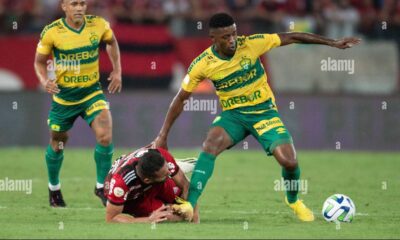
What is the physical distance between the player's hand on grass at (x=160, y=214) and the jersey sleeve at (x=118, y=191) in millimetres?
360

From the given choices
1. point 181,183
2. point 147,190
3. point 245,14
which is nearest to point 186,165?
point 181,183

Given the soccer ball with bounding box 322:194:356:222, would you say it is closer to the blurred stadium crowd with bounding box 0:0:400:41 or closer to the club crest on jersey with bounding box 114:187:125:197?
the club crest on jersey with bounding box 114:187:125:197

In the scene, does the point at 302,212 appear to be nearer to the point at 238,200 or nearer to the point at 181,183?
the point at 181,183

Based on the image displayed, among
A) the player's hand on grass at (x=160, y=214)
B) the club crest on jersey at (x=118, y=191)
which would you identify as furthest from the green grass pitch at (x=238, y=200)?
the club crest on jersey at (x=118, y=191)

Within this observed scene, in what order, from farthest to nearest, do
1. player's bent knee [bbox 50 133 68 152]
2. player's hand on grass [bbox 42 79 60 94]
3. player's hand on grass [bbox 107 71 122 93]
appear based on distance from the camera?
Result: player's bent knee [bbox 50 133 68 152] < player's hand on grass [bbox 107 71 122 93] < player's hand on grass [bbox 42 79 60 94]

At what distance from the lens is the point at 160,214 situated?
1116 centimetres

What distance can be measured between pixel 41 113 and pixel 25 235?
37.2ft

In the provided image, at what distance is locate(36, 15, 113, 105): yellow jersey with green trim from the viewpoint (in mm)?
13086

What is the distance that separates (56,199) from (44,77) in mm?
1709

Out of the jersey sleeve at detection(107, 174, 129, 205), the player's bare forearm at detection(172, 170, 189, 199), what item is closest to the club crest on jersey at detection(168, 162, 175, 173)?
Result: the player's bare forearm at detection(172, 170, 189, 199)

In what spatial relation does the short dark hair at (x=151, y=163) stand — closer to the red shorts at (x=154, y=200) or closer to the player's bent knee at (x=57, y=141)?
the red shorts at (x=154, y=200)

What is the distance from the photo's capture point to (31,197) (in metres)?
14.5

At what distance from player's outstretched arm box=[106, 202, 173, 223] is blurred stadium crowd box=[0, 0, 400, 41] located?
11036 millimetres

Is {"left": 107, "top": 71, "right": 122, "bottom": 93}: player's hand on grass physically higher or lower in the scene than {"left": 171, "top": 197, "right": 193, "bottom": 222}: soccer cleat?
higher
